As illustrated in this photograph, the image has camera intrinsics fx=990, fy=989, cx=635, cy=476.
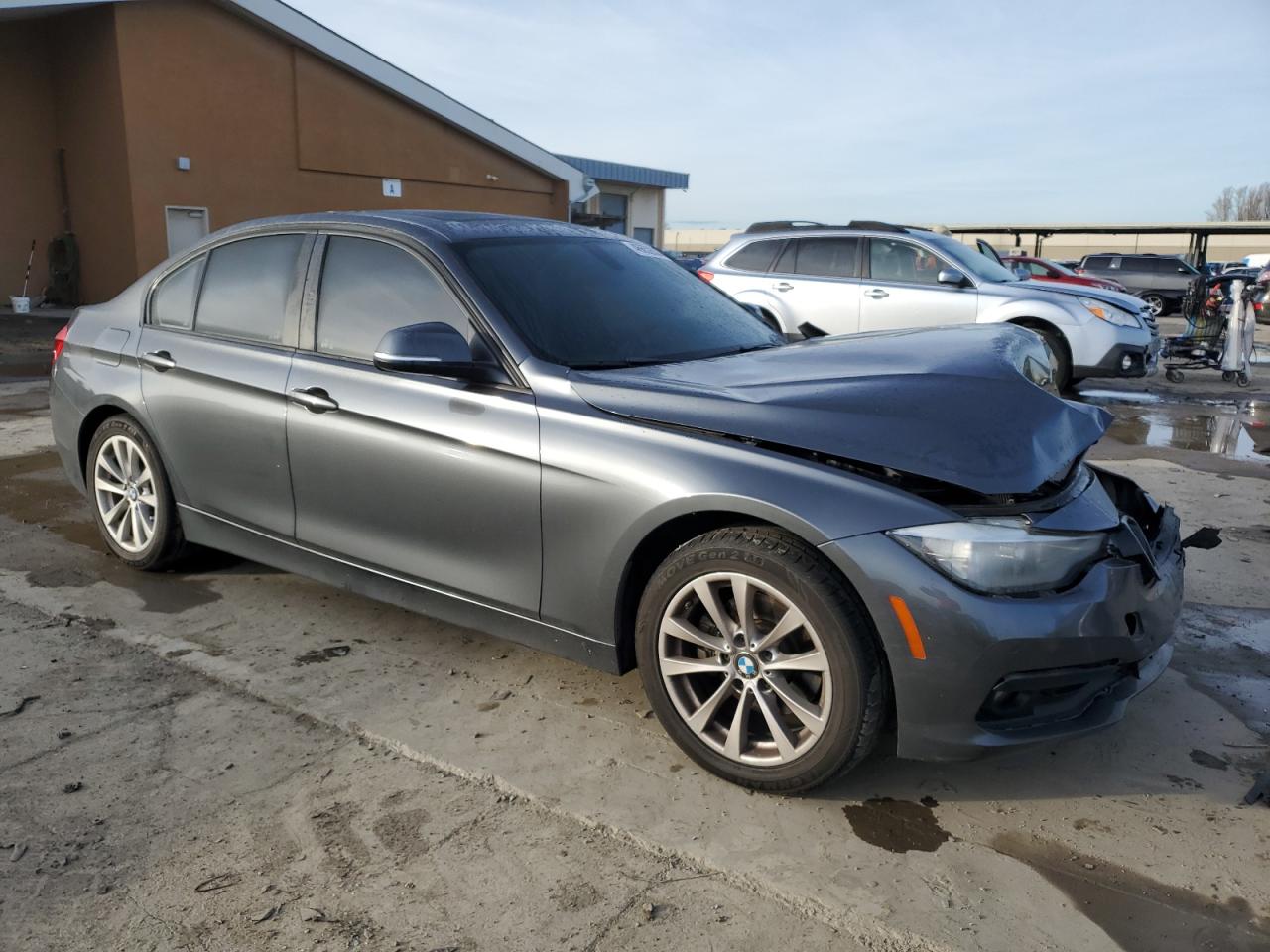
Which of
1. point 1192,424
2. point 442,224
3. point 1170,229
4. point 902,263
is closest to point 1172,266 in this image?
point 1170,229

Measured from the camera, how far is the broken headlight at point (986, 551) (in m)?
2.60

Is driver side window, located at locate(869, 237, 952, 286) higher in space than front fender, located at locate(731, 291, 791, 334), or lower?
higher

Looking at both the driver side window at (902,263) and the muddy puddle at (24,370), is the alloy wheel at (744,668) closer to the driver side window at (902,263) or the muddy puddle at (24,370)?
the driver side window at (902,263)

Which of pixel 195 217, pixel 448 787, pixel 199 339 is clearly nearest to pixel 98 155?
pixel 195 217

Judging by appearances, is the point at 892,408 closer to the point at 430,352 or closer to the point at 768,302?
the point at 430,352

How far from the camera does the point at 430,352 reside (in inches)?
126

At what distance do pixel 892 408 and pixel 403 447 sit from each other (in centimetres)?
169

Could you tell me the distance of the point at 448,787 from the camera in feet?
9.62

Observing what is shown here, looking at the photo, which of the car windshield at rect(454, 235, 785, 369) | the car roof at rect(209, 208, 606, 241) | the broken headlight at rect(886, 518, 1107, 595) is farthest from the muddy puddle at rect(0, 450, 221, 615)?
the broken headlight at rect(886, 518, 1107, 595)

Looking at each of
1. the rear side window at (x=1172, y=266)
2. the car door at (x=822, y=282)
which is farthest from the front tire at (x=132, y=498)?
the rear side window at (x=1172, y=266)

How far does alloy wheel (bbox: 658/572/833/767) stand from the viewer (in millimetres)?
2779

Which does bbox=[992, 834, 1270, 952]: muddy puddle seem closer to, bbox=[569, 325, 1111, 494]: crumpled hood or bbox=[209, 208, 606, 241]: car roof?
bbox=[569, 325, 1111, 494]: crumpled hood

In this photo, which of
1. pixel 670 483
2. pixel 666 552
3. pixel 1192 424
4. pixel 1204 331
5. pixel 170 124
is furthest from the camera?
pixel 170 124

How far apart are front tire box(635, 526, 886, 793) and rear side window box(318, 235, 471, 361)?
128 centimetres
